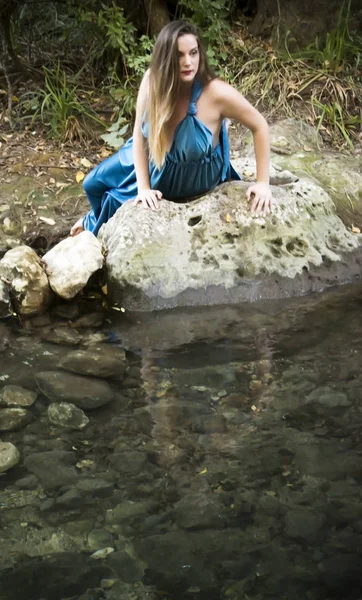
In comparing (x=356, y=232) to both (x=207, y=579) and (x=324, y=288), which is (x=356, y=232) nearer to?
(x=324, y=288)

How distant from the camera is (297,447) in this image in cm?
286

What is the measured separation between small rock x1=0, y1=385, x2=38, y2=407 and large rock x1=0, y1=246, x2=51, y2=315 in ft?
2.79

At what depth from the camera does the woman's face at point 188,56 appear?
3.84m

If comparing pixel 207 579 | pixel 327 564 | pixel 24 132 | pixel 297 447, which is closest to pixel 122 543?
pixel 207 579

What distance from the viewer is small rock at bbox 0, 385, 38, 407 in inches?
126

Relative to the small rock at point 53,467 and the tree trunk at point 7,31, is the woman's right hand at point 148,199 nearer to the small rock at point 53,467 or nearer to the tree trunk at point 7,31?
the small rock at point 53,467

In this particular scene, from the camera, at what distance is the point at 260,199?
432 centimetres

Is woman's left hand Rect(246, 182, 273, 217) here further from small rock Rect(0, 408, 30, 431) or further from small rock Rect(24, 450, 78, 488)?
small rock Rect(24, 450, 78, 488)

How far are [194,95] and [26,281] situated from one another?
139 cm

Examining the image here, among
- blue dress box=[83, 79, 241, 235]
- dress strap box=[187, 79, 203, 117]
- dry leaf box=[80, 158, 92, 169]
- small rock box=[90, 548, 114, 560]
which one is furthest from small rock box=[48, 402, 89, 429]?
dry leaf box=[80, 158, 92, 169]

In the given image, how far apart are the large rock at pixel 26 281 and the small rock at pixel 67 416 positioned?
107cm

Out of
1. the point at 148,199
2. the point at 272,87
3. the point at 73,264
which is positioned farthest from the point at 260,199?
the point at 272,87

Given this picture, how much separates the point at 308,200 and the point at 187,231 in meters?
0.82

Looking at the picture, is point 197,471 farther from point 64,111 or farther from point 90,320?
point 64,111
